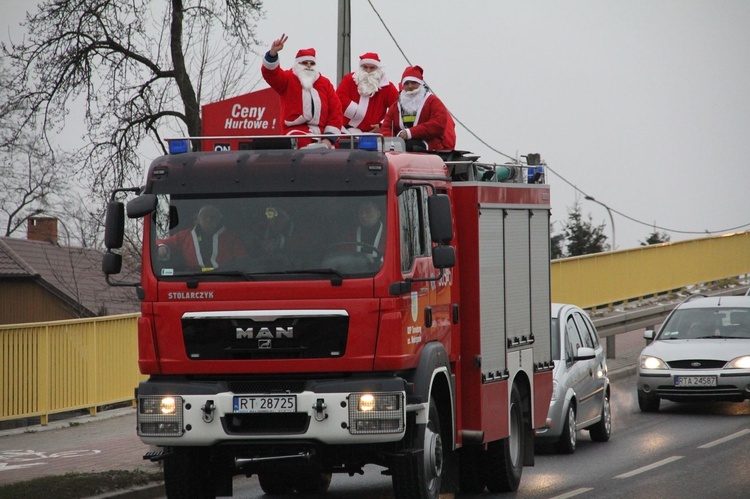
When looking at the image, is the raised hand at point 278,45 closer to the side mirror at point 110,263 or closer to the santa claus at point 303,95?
the santa claus at point 303,95

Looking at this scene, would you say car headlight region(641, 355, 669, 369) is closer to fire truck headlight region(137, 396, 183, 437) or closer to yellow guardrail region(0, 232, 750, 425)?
yellow guardrail region(0, 232, 750, 425)

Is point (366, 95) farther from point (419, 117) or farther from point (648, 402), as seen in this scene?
point (648, 402)

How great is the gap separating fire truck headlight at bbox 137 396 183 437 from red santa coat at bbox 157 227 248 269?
969 mm

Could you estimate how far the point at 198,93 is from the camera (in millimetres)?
26219

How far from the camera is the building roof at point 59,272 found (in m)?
49.8

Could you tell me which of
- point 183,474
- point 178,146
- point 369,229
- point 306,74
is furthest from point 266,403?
point 306,74

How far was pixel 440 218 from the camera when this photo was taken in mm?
9562

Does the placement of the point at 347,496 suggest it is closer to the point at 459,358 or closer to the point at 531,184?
the point at 459,358

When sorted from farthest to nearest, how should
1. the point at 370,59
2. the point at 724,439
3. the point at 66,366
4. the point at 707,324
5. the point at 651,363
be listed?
the point at 707,324 < the point at 651,363 < the point at 66,366 < the point at 724,439 < the point at 370,59

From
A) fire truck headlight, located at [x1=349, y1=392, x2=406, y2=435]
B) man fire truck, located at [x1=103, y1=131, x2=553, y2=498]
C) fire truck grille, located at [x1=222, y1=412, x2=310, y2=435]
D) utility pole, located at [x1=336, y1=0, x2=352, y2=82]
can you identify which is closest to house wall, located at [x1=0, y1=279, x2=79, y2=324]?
utility pole, located at [x1=336, y1=0, x2=352, y2=82]

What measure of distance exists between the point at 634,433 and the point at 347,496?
6.19 m

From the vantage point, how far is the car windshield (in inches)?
783

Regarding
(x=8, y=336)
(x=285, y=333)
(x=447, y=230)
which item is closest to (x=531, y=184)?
(x=447, y=230)

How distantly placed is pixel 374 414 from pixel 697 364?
35.3ft
